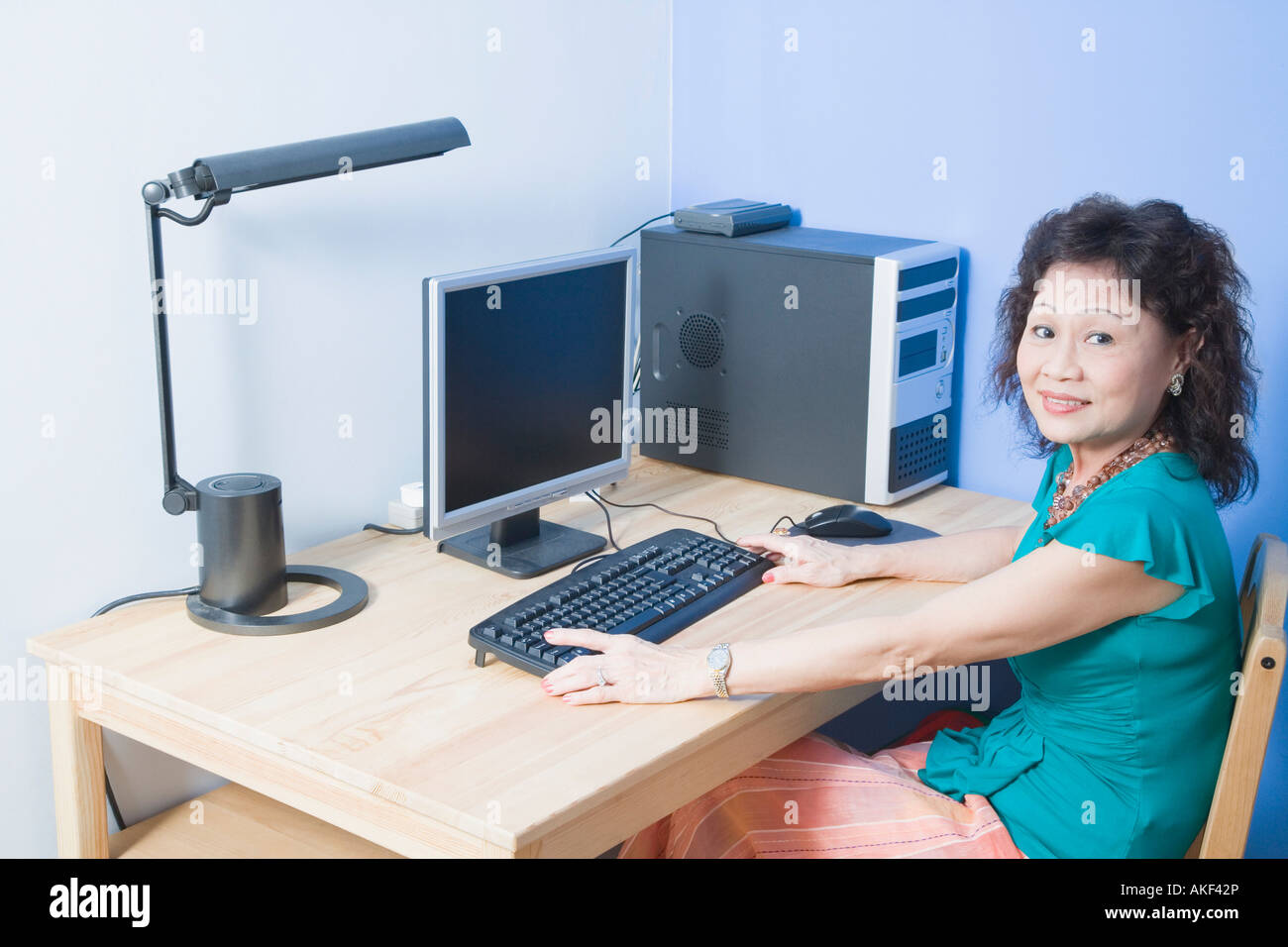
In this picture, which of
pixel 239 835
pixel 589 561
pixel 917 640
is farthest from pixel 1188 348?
pixel 239 835

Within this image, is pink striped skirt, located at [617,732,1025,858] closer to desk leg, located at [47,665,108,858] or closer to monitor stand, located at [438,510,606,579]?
monitor stand, located at [438,510,606,579]

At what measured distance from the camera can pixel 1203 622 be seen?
140 centimetres

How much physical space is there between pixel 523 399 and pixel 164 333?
18.2 inches

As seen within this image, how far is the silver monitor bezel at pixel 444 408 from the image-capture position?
1556 mm

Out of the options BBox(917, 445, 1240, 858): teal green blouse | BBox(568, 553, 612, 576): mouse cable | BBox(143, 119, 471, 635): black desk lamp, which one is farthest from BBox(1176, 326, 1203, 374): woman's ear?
BBox(143, 119, 471, 635): black desk lamp

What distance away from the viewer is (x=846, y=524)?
186cm

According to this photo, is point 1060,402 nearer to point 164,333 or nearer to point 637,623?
point 637,623

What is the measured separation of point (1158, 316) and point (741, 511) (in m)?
0.76

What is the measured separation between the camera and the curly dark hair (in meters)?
1.42

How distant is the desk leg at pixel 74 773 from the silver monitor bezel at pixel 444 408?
0.46 meters

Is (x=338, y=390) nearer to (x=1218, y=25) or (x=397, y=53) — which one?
(x=397, y=53)
